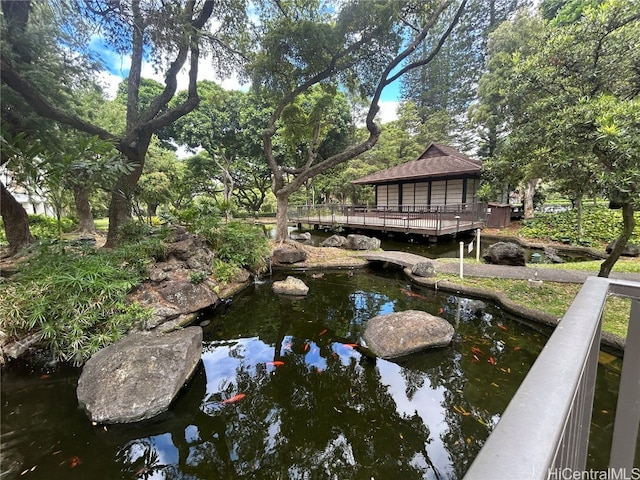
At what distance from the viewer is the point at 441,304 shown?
546 centimetres

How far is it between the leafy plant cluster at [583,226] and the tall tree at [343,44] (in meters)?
8.70

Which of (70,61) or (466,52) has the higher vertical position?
(466,52)

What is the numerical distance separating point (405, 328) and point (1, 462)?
174 inches

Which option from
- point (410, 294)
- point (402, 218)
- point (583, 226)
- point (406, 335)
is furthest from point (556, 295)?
point (583, 226)

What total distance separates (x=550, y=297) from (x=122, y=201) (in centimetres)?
986

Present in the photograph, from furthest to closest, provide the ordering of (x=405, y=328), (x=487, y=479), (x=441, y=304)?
1. (x=441, y=304)
2. (x=405, y=328)
3. (x=487, y=479)

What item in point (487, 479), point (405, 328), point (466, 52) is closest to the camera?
point (487, 479)

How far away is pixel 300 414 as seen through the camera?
9.64 feet

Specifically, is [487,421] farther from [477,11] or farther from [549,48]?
[477,11]

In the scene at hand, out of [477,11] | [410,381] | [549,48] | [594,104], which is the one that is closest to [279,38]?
[549,48]

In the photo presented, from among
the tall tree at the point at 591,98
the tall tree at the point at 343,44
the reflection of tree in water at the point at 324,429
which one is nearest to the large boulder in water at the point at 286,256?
the tall tree at the point at 343,44

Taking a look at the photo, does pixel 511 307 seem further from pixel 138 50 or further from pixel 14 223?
pixel 14 223

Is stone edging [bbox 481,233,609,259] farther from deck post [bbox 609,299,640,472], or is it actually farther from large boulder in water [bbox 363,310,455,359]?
deck post [bbox 609,299,640,472]

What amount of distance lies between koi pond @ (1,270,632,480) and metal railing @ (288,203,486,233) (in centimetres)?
684
